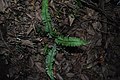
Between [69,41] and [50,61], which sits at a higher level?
[69,41]

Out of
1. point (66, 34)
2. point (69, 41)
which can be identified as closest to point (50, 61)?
→ point (69, 41)

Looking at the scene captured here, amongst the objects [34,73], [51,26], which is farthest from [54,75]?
[51,26]

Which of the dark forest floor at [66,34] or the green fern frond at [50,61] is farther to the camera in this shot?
the dark forest floor at [66,34]

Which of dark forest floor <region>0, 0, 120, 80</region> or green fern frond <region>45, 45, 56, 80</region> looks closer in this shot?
green fern frond <region>45, 45, 56, 80</region>

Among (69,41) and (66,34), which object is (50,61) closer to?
(69,41)

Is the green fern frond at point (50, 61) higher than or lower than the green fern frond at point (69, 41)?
lower
